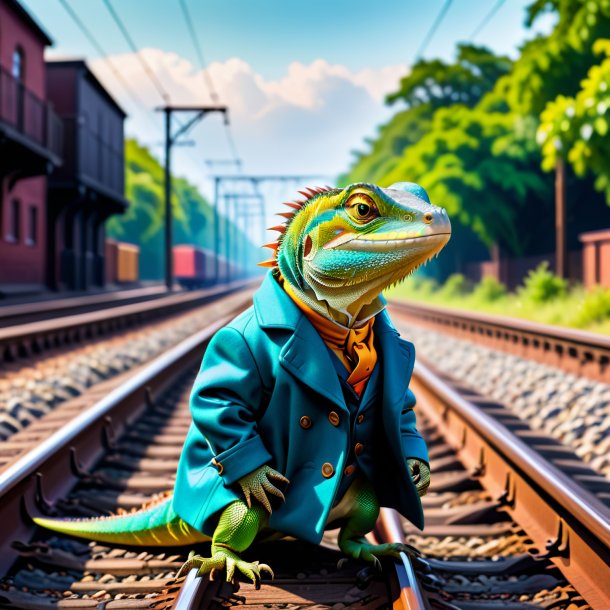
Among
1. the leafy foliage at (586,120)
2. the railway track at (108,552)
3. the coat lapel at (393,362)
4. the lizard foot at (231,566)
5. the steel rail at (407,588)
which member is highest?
the leafy foliage at (586,120)

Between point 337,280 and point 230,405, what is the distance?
1.71 ft

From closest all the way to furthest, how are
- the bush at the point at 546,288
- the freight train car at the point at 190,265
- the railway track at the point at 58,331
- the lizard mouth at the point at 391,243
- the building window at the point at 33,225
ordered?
the lizard mouth at the point at 391,243 → the railway track at the point at 58,331 → the bush at the point at 546,288 → the building window at the point at 33,225 → the freight train car at the point at 190,265

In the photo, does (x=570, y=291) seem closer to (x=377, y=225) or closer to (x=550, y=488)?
(x=550, y=488)

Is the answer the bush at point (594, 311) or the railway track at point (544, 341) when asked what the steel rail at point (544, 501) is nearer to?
the railway track at point (544, 341)

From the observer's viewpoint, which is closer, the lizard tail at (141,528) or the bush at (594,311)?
the lizard tail at (141,528)

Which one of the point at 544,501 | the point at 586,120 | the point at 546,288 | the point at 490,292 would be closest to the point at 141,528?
the point at 544,501

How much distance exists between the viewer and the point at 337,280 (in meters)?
2.20

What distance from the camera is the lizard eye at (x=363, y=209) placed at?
216 centimetres

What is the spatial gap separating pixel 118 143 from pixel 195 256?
940 cm

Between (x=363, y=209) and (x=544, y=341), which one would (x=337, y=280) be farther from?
(x=544, y=341)

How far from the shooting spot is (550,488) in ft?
10.9

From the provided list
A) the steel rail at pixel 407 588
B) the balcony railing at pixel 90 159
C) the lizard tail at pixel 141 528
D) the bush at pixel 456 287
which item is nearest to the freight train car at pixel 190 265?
the balcony railing at pixel 90 159

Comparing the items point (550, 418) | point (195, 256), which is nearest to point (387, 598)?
point (550, 418)

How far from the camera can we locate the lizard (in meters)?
2.12
